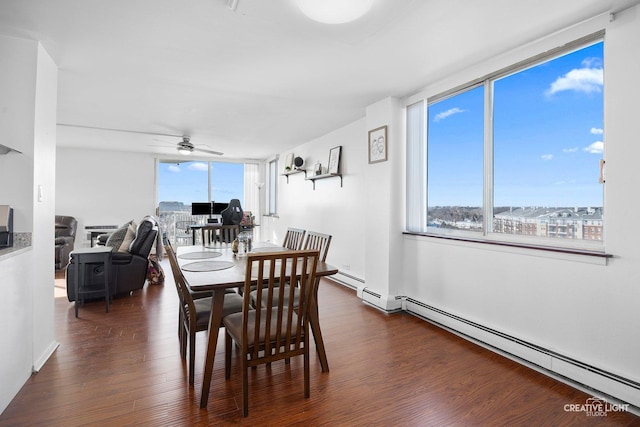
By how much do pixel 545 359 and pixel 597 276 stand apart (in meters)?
0.70

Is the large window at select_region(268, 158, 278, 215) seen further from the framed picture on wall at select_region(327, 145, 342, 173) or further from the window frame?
the framed picture on wall at select_region(327, 145, 342, 173)

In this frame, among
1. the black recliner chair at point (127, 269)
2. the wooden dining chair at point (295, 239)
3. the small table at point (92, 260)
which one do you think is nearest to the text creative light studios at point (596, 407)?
the wooden dining chair at point (295, 239)

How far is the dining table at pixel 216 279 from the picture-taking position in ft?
5.96

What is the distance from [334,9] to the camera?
68.0 inches

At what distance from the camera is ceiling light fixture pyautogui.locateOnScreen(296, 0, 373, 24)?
168 cm

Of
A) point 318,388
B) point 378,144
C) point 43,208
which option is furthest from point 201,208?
point 318,388

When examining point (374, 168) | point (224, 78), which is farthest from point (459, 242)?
point (224, 78)

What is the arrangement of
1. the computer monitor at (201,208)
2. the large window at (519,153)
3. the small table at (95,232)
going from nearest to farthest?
1. the large window at (519,153)
2. the small table at (95,232)
3. the computer monitor at (201,208)

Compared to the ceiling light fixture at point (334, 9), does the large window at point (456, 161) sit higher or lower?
lower

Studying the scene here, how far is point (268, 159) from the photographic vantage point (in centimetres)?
785

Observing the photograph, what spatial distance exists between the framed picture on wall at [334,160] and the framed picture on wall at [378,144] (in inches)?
41.9

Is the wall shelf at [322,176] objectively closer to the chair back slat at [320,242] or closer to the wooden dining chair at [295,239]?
the wooden dining chair at [295,239]

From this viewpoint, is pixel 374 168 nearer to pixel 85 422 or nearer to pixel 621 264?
pixel 621 264

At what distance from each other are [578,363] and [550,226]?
0.94 metres
